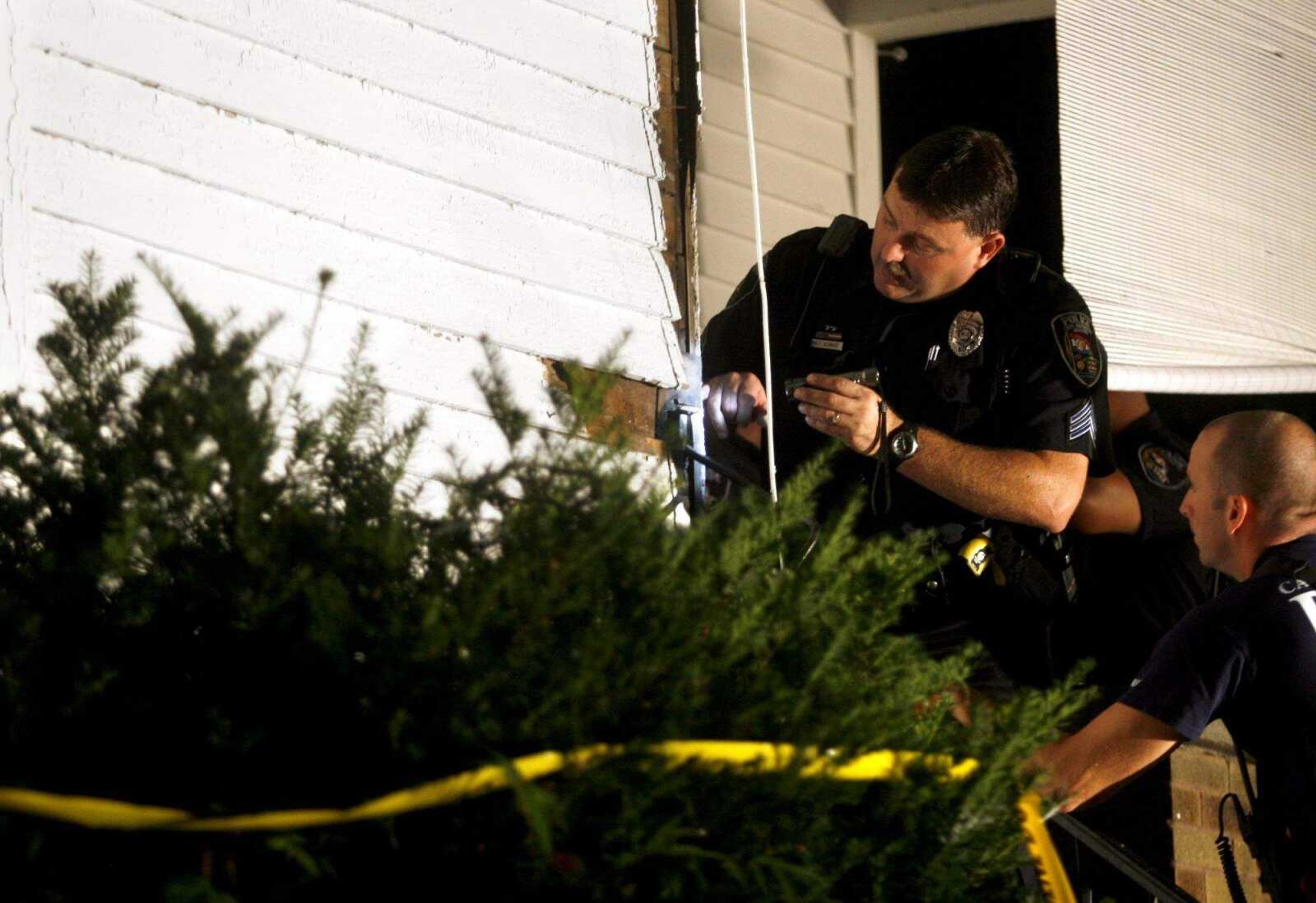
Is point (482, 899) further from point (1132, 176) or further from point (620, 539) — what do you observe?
→ point (1132, 176)

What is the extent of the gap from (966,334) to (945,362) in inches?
3.2

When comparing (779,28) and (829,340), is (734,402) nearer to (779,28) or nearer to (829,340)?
→ (829,340)

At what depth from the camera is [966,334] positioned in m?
3.34

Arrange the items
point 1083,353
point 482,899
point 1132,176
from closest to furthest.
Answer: point 482,899, point 1083,353, point 1132,176

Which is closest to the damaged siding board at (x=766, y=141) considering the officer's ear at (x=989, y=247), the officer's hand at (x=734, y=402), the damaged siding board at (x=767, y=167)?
the damaged siding board at (x=767, y=167)

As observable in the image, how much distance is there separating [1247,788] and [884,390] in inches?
46.0

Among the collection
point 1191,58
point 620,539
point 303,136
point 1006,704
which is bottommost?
point 1006,704

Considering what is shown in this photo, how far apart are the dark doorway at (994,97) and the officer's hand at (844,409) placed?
2277mm

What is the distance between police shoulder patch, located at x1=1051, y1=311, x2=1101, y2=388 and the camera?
3248mm

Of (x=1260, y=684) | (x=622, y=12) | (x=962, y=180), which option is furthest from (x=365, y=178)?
(x=1260, y=684)

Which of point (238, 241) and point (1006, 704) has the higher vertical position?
point (238, 241)

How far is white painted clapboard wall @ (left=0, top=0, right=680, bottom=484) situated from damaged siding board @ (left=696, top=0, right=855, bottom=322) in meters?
1.68

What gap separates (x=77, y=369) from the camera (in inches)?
48.0

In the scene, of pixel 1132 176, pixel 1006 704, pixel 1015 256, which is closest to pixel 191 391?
pixel 1006 704
